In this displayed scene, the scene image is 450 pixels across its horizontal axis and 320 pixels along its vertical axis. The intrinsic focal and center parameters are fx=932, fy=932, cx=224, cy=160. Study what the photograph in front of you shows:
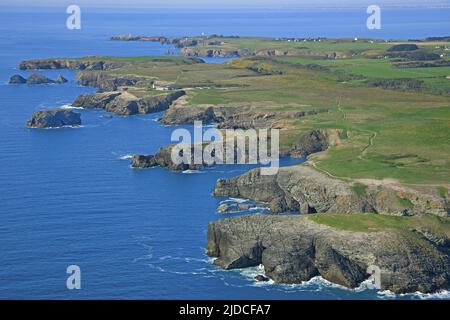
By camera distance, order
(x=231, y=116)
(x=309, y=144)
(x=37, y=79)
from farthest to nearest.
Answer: (x=37, y=79)
(x=231, y=116)
(x=309, y=144)

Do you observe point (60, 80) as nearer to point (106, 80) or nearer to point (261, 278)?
point (106, 80)

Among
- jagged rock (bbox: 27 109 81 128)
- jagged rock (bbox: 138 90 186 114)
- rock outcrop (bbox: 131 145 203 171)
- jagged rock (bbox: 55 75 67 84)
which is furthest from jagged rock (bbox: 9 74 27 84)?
rock outcrop (bbox: 131 145 203 171)

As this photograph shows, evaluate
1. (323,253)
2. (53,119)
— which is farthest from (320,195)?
(53,119)

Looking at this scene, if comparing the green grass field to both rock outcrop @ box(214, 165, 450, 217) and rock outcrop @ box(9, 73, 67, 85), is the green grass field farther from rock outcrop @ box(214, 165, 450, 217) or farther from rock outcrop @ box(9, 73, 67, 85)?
rock outcrop @ box(9, 73, 67, 85)

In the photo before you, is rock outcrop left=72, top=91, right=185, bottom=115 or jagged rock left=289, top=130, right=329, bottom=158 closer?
jagged rock left=289, top=130, right=329, bottom=158

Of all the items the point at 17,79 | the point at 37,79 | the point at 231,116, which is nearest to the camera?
the point at 231,116

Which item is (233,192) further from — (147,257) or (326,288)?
(326,288)
